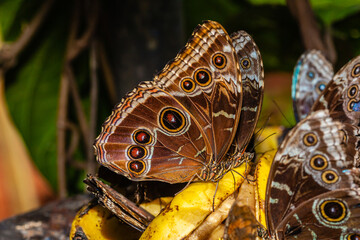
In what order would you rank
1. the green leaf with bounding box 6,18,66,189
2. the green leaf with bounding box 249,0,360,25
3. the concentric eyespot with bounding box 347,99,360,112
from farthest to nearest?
the green leaf with bounding box 6,18,66,189
the green leaf with bounding box 249,0,360,25
the concentric eyespot with bounding box 347,99,360,112

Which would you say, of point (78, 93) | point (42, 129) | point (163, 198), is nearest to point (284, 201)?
point (163, 198)

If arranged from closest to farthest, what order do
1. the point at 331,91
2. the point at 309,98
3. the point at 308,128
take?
the point at 308,128
the point at 331,91
the point at 309,98

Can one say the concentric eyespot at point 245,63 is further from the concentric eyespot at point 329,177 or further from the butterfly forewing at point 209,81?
the concentric eyespot at point 329,177

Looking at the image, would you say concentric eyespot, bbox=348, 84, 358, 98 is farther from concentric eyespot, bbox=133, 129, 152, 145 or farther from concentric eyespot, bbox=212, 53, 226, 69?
concentric eyespot, bbox=133, 129, 152, 145

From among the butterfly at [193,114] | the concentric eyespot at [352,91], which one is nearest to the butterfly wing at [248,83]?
the butterfly at [193,114]

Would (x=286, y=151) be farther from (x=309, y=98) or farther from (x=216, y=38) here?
(x=309, y=98)

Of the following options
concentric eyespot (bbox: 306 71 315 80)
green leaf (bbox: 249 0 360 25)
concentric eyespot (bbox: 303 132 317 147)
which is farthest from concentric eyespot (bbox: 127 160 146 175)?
green leaf (bbox: 249 0 360 25)
